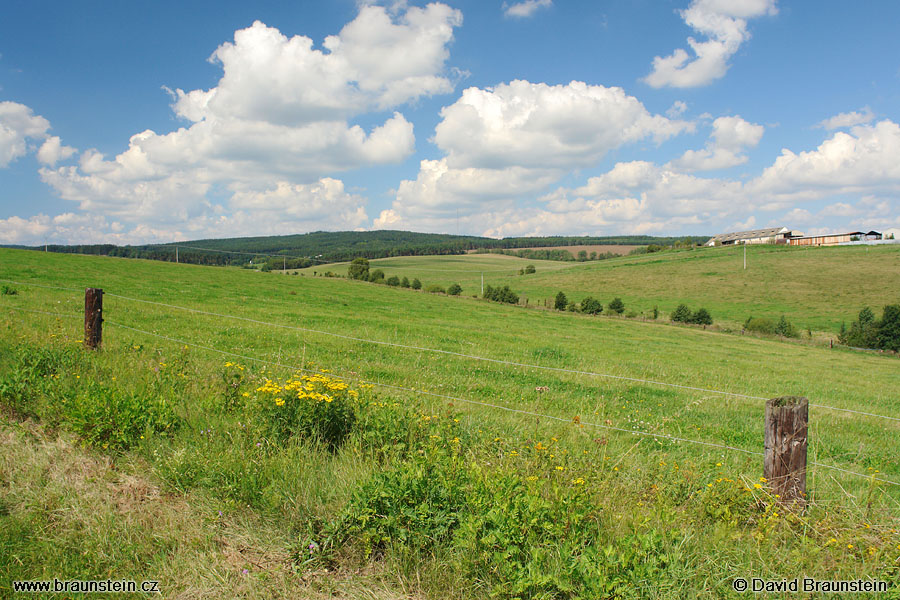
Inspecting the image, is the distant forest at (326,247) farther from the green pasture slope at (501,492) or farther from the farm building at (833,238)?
the green pasture slope at (501,492)

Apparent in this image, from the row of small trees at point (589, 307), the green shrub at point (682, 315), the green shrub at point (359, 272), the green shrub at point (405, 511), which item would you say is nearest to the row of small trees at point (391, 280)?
the green shrub at point (359, 272)

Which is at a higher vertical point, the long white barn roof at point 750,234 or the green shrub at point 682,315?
the long white barn roof at point 750,234

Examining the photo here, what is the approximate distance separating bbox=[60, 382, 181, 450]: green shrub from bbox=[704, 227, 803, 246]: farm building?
496 ft

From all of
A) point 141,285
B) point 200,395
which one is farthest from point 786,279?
point 200,395

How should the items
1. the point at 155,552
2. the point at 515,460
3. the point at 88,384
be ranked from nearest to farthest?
the point at 155,552 → the point at 515,460 → the point at 88,384

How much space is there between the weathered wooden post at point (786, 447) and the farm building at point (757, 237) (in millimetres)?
149185

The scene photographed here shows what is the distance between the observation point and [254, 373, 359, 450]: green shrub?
14.9ft

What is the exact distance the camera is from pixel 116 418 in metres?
4.50

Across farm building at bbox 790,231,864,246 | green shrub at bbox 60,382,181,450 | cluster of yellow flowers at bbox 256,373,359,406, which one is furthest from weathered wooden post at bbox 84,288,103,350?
farm building at bbox 790,231,864,246

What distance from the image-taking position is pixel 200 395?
5.69 meters

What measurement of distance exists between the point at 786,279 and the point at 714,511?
9304 centimetres

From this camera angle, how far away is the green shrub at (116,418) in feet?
14.5

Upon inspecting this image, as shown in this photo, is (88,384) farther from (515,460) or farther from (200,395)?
(515,460)

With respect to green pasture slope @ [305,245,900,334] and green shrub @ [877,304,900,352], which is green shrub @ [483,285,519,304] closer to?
green pasture slope @ [305,245,900,334]
